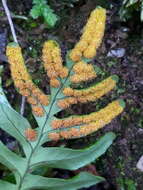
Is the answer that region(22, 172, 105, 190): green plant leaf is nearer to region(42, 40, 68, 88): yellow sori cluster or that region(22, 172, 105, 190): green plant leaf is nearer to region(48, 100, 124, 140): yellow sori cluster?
region(48, 100, 124, 140): yellow sori cluster

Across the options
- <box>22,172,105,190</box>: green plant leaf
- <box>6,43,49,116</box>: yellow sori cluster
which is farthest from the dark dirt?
Result: <box>6,43,49,116</box>: yellow sori cluster

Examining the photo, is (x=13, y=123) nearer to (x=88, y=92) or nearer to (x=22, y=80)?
(x=22, y=80)

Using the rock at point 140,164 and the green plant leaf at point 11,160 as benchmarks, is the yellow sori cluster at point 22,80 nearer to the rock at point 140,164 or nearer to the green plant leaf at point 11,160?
the green plant leaf at point 11,160

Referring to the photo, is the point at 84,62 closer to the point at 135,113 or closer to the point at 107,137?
the point at 107,137

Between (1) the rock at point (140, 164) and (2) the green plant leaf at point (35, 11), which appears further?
(2) the green plant leaf at point (35, 11)

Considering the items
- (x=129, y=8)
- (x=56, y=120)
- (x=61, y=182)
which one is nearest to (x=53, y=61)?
(x=56, y=120)

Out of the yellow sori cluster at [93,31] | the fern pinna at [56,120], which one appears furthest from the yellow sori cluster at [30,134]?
the yellow sori cluster at [93,31]
